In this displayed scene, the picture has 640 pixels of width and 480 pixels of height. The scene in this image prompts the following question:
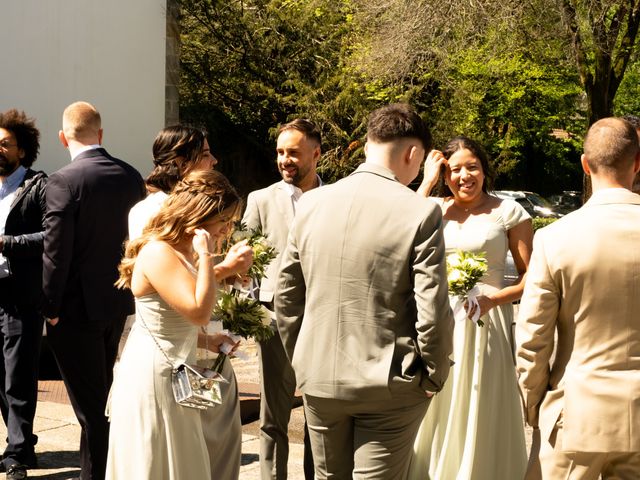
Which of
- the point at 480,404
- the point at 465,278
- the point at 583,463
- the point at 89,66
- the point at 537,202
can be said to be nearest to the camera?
the point at 583,463

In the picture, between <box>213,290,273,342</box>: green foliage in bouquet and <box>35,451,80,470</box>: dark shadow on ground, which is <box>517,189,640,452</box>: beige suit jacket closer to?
<box>213,290,273,342</box>: green foliage in bouquet

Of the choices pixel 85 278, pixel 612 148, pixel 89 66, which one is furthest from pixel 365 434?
pixel 89 66

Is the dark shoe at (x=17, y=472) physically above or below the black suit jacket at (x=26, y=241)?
below

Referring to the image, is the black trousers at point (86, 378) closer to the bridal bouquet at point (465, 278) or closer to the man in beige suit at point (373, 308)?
the man in beige suit at point (373, 308)

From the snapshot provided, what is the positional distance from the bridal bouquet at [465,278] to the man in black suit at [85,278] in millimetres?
2011

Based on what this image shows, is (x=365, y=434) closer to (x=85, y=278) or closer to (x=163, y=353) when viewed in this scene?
(x=163, y=353)

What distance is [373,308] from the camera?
4.16 metres

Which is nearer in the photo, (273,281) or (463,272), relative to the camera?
(463,272)

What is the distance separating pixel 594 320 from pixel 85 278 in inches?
126

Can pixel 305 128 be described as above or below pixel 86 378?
above

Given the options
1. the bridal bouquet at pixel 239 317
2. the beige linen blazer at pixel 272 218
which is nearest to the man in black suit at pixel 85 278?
the beige linen blazer at pixel 272 218

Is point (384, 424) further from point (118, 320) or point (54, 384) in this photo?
point (54, 384)

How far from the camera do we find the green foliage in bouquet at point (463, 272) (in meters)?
5.60

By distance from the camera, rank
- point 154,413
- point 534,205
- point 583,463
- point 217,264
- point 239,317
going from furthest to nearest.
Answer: point 534,205 < point 217,264 < point 239,317 < point 154,413 < point 583,463
